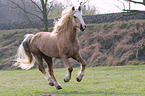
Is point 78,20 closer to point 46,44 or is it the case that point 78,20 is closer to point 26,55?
point 46,44

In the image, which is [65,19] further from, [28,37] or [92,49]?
[92,49]

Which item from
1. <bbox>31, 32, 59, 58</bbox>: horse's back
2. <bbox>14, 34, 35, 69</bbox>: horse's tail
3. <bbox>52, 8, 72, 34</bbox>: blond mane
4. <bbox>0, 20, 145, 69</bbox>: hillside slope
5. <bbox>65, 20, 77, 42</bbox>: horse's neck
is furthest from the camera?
<bbox>0, 20, 145, 69</bbox>: hillside slope

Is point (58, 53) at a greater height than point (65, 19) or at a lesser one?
lesser

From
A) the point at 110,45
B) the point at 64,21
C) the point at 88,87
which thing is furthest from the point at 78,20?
the point at 110,45

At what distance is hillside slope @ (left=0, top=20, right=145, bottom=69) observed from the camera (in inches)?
897

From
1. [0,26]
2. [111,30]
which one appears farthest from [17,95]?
[0,26]

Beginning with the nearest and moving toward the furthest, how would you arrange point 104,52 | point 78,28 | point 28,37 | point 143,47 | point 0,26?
1. point 78,28
2. point 28,37
3. point 143,47
4. point 104,52
5. point 0,26

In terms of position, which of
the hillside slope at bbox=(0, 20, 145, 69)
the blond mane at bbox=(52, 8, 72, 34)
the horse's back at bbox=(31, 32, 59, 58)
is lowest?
the hillside slope at bbox=(0, 20, 145, 69)

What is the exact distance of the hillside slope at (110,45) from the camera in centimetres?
2278

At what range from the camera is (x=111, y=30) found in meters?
27.8

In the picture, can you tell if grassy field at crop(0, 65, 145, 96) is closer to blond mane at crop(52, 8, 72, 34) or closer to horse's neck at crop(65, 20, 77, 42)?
horse's neck at crop(65, 20, 77, 42)

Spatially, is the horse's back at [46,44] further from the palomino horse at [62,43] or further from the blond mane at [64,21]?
the blond mane at [64,21]

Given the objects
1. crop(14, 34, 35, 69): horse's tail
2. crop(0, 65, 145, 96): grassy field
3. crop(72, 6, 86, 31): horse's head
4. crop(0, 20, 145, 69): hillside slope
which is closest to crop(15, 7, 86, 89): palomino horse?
crop(72, 6, 86, 31): horse's head

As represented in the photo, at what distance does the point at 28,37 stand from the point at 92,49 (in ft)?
54.1
